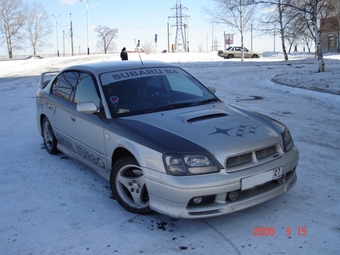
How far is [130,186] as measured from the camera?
3.67 m

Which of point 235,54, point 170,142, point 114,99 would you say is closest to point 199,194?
point 170,142

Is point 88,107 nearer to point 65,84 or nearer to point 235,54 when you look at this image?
point 65,84

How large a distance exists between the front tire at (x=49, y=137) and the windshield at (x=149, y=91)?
1.70 m

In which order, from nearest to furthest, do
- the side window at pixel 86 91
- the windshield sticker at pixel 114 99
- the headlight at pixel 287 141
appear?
the headlight at pixel 287 141
the windshield sticker at pixel 114 99
the side window at pixel 86 91

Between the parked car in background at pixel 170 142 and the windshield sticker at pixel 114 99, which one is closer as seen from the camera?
the parked car in background at pixel 170 142

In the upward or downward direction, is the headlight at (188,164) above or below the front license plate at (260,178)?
above

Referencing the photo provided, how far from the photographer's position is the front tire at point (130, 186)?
11.7ft

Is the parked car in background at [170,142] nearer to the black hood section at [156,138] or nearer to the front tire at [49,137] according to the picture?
the black hood section at [156,138]

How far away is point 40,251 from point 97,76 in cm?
222

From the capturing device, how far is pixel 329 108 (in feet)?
29.5

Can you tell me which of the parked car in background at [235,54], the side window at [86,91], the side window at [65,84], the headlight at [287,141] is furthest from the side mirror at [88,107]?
the parked car in background at [235,54]

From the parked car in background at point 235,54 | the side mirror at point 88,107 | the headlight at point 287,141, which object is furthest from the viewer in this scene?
the parked car in background at point 235,54
